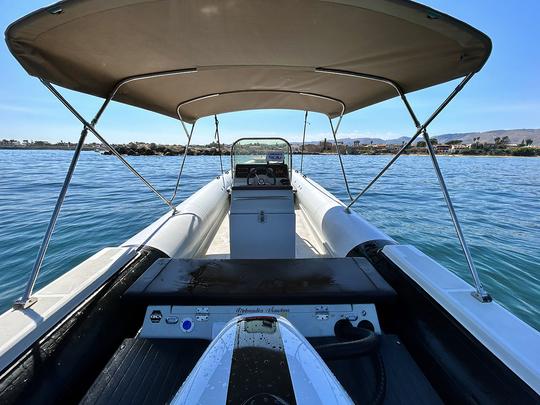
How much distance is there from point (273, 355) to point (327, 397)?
182mm

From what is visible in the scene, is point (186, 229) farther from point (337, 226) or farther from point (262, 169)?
point (262, 169)

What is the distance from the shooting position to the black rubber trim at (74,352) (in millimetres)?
875

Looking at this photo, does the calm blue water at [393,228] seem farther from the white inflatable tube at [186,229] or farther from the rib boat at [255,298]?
the rib boat at [255,298]

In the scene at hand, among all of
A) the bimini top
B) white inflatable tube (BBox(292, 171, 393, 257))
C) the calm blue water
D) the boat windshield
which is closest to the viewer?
the bimini top

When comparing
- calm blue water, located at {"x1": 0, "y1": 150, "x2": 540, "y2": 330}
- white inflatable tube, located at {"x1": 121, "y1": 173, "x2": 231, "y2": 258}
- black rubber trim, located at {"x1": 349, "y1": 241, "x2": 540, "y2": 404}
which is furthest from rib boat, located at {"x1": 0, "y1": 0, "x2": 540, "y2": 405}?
calm blue water, located at {"x1": 0, "y1": 150, "x2": 540, "y2": 330}

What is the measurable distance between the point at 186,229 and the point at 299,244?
1381mm

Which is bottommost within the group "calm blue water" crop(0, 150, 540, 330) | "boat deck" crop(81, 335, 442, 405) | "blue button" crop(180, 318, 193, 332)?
"calm blue water" crop(0, 150, 540, 330)

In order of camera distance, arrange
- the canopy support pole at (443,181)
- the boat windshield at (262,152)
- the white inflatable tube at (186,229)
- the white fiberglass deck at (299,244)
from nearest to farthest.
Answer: the canopy support pole at (443,181)
the white inflatable tube at (186,229)
the white fiberglass deck at (299,244)
the boat windshield at (262,152)

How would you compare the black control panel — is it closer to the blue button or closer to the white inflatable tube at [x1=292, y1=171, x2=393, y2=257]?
the white inflatable tube at [x1=292, y1=171, x2=393, y2=257]

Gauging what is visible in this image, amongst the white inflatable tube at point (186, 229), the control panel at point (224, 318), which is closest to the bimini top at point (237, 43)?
the white inflatable tube at point (186, 229)

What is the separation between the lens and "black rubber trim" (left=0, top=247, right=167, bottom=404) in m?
0.88

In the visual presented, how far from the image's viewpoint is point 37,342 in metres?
0.98

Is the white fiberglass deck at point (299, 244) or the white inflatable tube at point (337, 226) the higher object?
the white inflatable tube at point (337, 226)

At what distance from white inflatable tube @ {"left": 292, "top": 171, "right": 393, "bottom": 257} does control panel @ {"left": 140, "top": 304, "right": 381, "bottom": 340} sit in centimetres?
101
